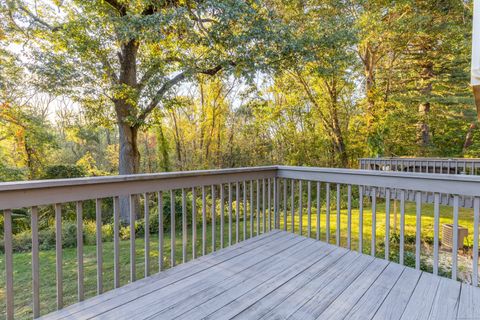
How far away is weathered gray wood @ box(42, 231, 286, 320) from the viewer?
1774 mm

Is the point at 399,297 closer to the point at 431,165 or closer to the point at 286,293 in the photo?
the point at 286,293

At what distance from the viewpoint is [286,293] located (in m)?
1.97

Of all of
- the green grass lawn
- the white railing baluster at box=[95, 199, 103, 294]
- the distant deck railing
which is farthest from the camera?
the distant deck railing

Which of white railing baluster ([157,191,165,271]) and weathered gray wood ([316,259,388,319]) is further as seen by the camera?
white railing baluster ([157,191,165,271])

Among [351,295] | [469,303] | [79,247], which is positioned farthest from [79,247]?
[469,303]

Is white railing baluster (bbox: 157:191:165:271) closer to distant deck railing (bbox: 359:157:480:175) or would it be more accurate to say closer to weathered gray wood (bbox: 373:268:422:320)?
weathered gray wood (bbox: 373:268:422:320)

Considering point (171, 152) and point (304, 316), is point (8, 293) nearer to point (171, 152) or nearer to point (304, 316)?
point (304, 316)

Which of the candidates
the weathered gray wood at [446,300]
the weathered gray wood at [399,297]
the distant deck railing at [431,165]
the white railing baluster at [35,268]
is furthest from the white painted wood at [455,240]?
the distant deck railing at [431,165]

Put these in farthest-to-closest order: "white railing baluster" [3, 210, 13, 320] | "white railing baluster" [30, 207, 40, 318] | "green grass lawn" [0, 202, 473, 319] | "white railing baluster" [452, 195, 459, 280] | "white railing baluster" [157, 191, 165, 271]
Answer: "green grass lawn" [0, 202, 473, 319], "white railing baluster" [157, 191, 165, 271], "white railing baluster" [452, 195, 459, 280], "white railing baluster" [30, 207, 40, 318], "white railing baluster" [3, 210, 13, 320]

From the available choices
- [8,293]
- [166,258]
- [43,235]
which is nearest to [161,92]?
[166,258]

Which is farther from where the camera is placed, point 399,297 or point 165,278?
point 165,278

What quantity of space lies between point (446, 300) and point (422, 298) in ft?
0.51

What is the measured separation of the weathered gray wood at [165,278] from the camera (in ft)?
5.82

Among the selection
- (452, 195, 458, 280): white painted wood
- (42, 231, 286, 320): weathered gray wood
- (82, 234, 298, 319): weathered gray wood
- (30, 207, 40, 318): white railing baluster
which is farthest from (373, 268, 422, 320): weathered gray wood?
(30, 207, 40, 318): white railing baluster
